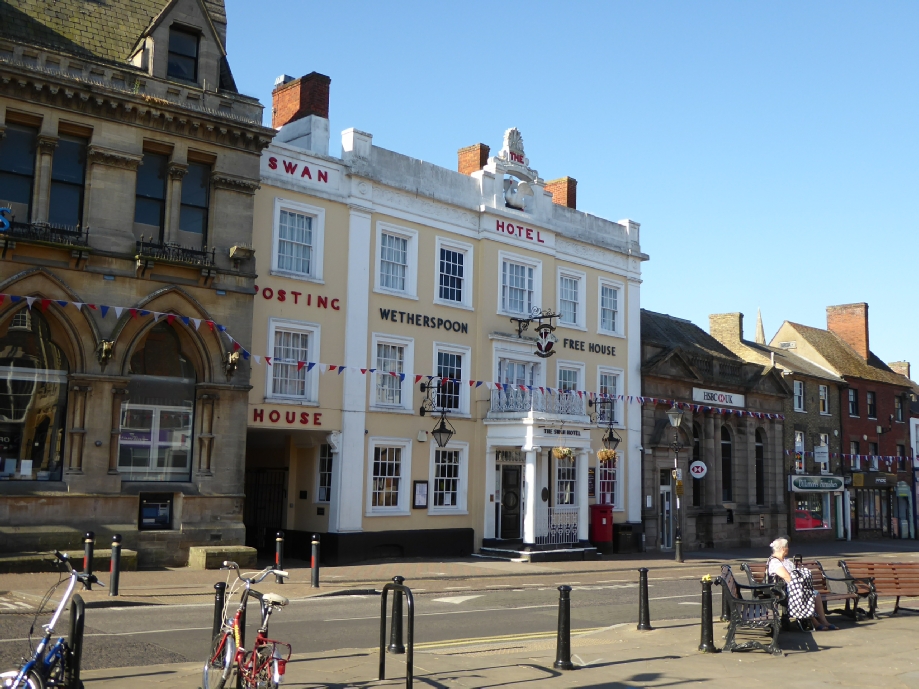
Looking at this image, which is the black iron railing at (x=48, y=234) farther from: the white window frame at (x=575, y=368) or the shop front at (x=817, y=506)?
the shop front at (x=817, y=506)

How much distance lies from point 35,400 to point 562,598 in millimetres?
14145

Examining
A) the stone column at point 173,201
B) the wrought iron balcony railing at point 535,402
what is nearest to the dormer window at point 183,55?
the stone column at point 173,201

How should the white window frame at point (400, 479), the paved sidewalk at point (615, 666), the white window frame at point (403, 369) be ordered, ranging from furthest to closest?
1. the white window frame at point (403, 369)
2. the white window frame at point (400, 479)
3. the paved sidewalk at point (615, 666)

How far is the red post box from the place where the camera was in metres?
30.9

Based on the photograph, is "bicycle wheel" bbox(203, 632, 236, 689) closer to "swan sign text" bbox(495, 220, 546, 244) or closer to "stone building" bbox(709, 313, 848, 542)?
"swan sign text" bbox(495, 220, 546, 244)

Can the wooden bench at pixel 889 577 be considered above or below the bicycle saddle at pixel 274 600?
below

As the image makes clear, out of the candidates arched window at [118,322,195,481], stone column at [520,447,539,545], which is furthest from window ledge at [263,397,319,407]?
stone column at [520,447,539,545]

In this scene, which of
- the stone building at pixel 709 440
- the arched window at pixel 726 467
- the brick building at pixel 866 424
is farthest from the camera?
the brick building at pixel 866 424

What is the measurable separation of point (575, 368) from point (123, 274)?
16.3 metres

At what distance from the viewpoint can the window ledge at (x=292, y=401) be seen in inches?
933

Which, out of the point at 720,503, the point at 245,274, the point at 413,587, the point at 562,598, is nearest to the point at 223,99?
the point at 245,274

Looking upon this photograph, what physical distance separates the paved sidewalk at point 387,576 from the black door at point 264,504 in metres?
2.10

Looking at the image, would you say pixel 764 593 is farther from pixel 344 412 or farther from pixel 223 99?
pixel 223 99

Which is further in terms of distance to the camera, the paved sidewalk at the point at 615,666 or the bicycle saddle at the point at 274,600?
the paved sidewalk at the point at 615,666
